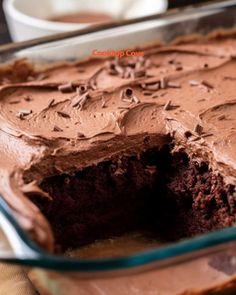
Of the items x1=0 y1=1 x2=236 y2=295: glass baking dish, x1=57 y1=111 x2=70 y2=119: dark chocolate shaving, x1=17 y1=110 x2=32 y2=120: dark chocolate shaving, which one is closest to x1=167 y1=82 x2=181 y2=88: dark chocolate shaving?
x1=57 y1=111 x2=70 y2=119: dark chocolate shaving

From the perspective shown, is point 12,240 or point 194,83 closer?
point 12,240

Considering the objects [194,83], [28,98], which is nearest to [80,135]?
[28,98]

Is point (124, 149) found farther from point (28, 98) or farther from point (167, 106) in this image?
point (28, 98)

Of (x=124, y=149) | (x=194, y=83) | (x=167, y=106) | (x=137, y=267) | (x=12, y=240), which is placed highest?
(x=194, y=83)

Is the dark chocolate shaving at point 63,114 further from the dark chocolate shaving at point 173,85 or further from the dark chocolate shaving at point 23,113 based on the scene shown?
the dark chocolate shaving at point 173,85

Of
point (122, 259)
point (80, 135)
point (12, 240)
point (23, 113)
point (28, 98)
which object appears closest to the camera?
point (122, 259)
